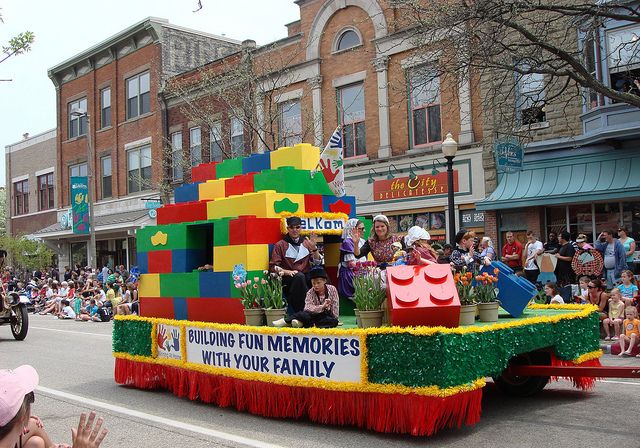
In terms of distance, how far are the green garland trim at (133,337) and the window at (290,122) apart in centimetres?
1445

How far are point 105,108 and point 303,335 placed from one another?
1194 inches

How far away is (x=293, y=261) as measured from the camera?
790 cm

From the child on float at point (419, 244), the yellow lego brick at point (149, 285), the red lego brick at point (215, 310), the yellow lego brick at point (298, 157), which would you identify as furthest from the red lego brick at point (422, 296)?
the yellow lego brick at point (149, 285)

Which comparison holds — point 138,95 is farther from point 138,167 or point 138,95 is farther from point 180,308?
point 180,308

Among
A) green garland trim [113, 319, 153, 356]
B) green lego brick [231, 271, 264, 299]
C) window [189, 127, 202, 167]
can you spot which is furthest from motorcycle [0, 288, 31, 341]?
window [189, 127, 202, 167]

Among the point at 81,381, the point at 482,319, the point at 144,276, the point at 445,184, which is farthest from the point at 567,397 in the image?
the point at 445,184

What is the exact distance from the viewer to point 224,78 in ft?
78.8

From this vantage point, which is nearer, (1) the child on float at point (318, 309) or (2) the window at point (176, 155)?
(1) the child on float at point (318, 309)

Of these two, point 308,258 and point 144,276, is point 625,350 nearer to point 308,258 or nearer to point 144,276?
point 308,258

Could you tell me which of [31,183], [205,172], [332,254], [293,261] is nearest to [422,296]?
[293,261]

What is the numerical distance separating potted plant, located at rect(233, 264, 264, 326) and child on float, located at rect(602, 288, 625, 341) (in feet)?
24.4

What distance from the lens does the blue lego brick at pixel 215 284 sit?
7.94 metres

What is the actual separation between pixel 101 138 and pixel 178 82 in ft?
25.6

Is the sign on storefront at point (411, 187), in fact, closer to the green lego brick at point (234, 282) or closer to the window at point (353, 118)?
the window at point (353, 118)
